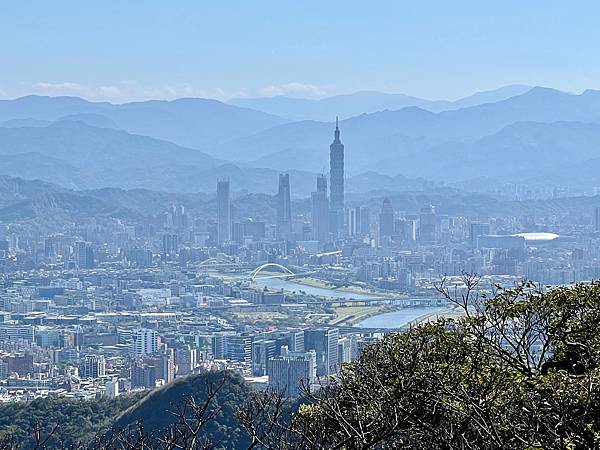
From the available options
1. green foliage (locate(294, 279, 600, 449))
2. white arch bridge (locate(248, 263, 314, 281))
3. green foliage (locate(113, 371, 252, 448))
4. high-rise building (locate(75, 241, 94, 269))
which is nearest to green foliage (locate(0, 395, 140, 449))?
green foliage (locate(113, 371, 252, 448))

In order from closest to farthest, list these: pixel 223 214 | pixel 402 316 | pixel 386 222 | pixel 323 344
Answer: pixel 323 344
pixel 402 316
pixel 386 222
pixel 223 214

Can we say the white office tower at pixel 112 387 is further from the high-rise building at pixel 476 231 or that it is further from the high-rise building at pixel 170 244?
the high-rise building at pixel 476 231

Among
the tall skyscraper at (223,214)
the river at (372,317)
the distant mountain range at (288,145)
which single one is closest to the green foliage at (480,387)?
the river at (372,317)

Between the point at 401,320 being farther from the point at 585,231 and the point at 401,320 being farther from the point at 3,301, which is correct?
the point at 585,231

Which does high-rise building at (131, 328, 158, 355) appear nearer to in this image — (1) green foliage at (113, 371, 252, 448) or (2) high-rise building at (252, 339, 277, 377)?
(2) high-rise building at (252, 339, 277, 377)

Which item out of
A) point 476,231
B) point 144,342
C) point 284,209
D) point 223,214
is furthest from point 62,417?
point 284,209

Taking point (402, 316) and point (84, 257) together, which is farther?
point (84, 257)

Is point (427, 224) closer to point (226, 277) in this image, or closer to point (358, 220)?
point (358, 220)
